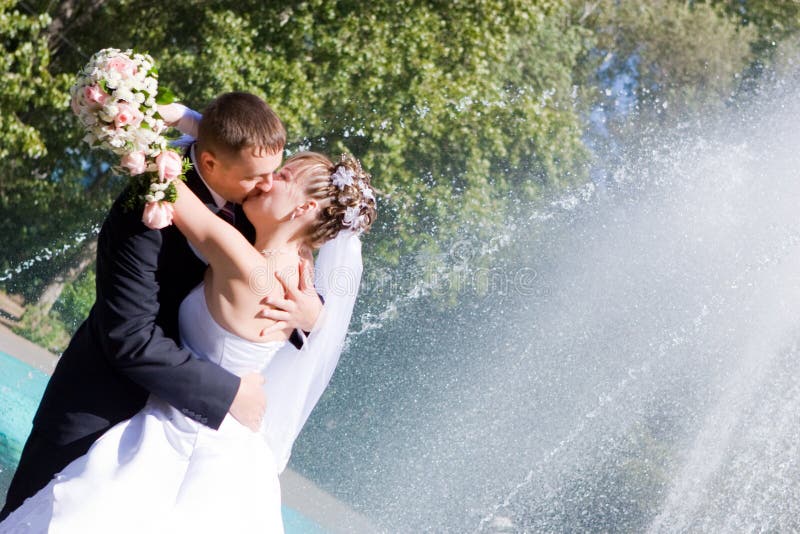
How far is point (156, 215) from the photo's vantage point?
2799mm

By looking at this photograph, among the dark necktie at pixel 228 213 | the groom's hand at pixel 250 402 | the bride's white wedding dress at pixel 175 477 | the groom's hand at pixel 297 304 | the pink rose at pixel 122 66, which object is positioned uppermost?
the pink rose at pixel 122 66

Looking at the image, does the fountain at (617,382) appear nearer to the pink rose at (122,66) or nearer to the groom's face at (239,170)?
the groom's face at (239,170)

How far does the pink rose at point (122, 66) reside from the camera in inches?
114

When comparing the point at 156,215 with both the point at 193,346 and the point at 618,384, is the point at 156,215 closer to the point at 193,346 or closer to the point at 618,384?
the point at 193,346

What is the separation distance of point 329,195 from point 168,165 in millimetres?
636

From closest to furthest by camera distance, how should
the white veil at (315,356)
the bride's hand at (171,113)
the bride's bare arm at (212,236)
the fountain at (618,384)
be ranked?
the bride's bare arm at (212,236) → the bride's hand at (171,113) → the white veil at (315,356) → the fountain at (618,384)

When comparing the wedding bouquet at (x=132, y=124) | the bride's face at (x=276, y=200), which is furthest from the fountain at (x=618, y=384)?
the wedding bouquet at (x=132, y=124)

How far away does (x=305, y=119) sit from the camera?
12.3 meters

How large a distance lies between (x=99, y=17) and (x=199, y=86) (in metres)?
2.17

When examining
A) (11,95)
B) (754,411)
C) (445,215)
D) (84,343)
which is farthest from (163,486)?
(445,215)

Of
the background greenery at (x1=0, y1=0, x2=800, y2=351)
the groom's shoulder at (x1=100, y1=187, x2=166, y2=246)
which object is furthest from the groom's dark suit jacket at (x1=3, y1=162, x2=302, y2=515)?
the background greenery at (x1=0, y1=0, x2=800, y2=351)

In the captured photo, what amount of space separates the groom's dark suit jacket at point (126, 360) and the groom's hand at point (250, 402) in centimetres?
5

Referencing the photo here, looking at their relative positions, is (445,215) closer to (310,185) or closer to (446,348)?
(446,348)

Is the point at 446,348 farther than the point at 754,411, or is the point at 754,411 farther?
the point at 446,348
